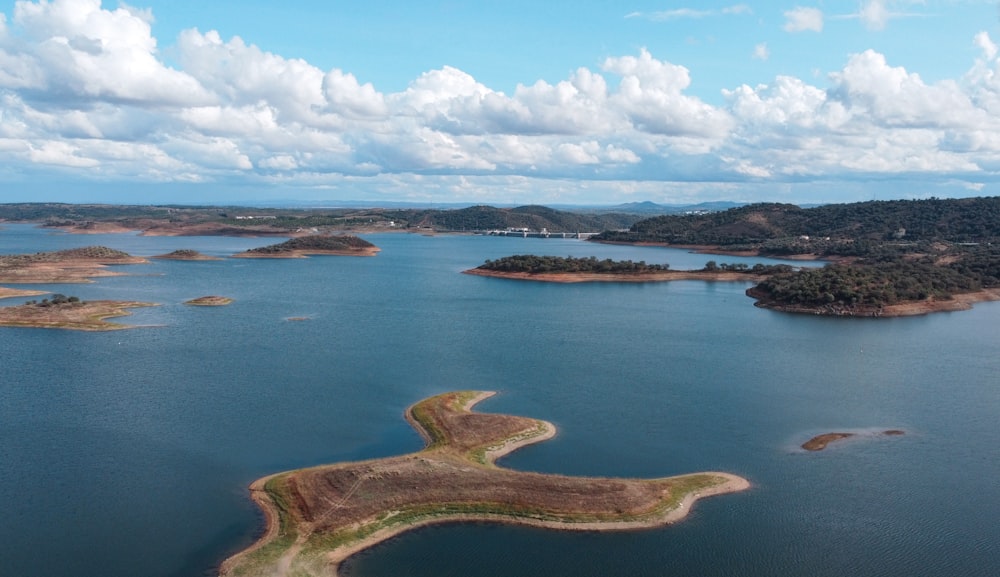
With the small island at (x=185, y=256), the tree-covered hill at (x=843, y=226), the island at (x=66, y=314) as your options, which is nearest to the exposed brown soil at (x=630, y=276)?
the tree-covered hill at (x=843, y=226)

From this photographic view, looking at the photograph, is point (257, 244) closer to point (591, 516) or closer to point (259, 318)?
point (259, 318)

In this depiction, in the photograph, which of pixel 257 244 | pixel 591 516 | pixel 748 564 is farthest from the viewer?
pixel 257 244

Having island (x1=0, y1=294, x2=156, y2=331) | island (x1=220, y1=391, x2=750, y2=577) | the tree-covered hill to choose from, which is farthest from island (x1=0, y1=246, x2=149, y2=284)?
the tree-covered hill

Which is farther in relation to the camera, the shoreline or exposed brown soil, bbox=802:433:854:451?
the shoreline

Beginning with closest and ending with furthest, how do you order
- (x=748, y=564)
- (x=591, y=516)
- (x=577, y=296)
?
(x=748, y=564)
(x=591, y=516)
(x=577, y=296)

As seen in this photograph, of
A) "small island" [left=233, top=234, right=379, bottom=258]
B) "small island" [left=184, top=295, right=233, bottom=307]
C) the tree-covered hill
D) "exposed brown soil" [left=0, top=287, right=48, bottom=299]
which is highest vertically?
→ the tree-covered hill

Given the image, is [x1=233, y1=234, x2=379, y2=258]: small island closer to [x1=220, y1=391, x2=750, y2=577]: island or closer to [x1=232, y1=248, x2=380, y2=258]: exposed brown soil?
[x1=232, y1=248, x2=380, y2=258]: exposed brown soil

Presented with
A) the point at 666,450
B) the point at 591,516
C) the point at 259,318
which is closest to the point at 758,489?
the point at 666,450
